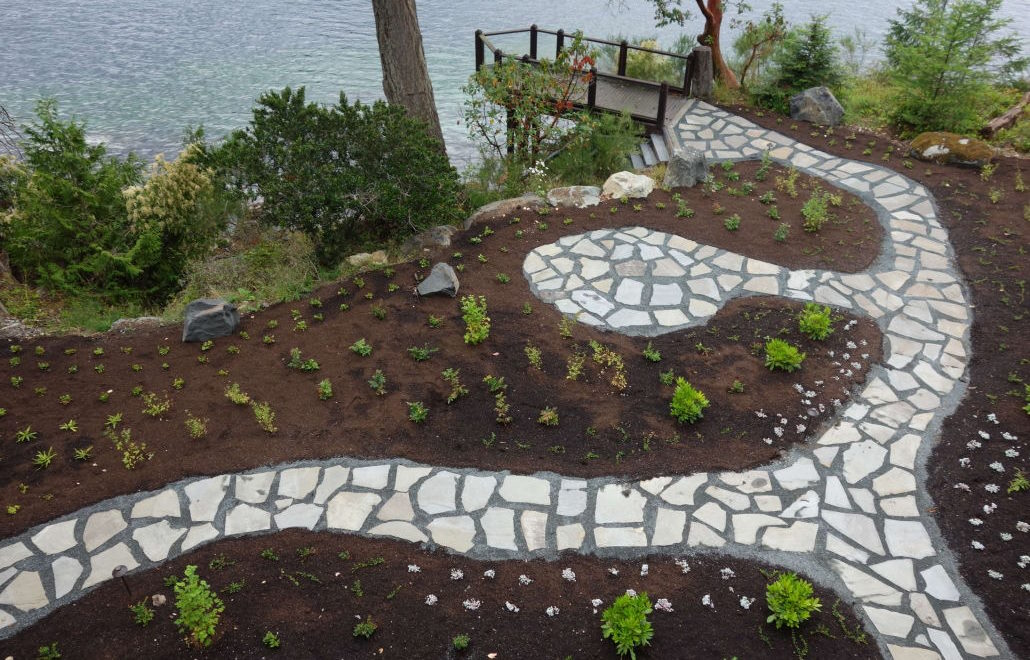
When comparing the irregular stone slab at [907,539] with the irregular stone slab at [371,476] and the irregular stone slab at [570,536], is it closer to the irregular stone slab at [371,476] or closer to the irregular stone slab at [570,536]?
the irregular stone slab at [570,536]

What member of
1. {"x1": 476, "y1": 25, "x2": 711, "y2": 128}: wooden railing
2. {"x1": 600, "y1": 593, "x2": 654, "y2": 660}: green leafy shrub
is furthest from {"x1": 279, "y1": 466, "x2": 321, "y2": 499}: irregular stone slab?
{"x1": 476, "y1": 25, "x2": 711, "y2": 128}: wooden railing

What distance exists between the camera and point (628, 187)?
29.9ft

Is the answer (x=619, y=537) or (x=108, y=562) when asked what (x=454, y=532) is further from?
(x=108, y=562)

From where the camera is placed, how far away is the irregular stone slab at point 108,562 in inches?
179

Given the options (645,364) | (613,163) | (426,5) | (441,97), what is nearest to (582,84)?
(613,163)

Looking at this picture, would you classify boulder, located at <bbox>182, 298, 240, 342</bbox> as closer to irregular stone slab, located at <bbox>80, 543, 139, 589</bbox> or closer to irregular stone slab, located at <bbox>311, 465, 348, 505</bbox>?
irregular stone slab, located at <bbox>311, 465, 348, 505</bbox>

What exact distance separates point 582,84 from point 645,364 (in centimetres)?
709

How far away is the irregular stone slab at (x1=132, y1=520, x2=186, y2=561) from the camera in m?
4.73

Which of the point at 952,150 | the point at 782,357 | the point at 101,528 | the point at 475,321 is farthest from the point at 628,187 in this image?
the point at 101,528

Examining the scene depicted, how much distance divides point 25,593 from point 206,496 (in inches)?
48.3

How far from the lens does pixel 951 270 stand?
7.60m

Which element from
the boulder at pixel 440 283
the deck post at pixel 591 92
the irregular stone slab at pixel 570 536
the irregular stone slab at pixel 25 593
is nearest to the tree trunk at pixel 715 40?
the deck post at pixel 591 92

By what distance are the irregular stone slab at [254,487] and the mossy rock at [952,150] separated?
997 centimetres

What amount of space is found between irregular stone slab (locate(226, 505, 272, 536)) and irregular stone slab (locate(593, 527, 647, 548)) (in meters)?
2.41
